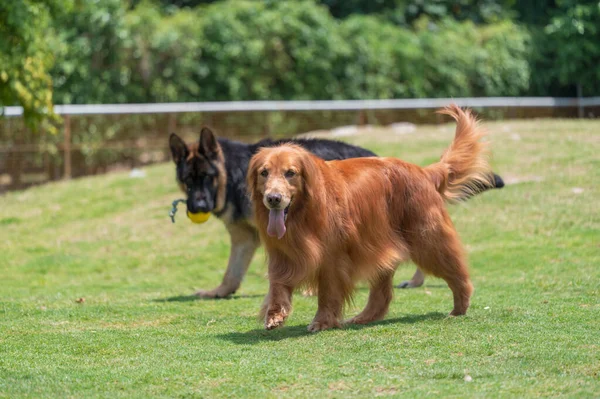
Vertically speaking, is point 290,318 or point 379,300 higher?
point 379,300

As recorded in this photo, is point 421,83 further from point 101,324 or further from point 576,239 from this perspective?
point 101,324

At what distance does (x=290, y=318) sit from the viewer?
28.8ft

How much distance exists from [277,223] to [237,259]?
3718mm

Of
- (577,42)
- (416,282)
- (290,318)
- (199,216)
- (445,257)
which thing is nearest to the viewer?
(445,257)

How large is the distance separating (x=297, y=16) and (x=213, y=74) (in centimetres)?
313

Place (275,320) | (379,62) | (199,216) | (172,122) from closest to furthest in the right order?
1. (275,320)
2. (199,216)
3. (172,122)
4. (379,62)

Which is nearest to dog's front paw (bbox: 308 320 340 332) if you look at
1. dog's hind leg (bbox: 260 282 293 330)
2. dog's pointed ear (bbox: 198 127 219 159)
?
dog's hind leg (bbox: 260 282 293 330)

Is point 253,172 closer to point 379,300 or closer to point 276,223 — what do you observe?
point 276,223

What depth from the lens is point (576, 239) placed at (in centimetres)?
1298

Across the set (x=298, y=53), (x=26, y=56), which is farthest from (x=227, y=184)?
(x=298, y=53)

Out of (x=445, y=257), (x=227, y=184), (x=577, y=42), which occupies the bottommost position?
(x=445, y=257)

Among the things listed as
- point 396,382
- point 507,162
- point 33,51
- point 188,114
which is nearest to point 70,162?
point 188,114

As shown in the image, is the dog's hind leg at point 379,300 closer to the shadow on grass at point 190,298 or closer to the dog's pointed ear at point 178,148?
the shadow on grass at point 190,298

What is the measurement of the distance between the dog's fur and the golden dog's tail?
1 centimetres
